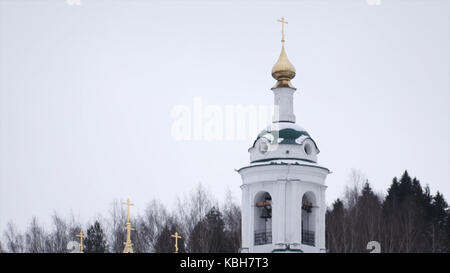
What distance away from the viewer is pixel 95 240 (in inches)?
1964

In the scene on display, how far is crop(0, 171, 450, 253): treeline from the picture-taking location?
156 feet

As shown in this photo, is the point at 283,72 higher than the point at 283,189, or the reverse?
the point at 283,72

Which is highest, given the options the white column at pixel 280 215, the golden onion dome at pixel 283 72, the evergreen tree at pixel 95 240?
the golden onion dome at pixel 283 72

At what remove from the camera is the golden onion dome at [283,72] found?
33125 mm

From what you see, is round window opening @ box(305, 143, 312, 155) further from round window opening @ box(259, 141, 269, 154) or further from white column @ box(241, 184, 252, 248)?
white column @ box(241, 184, 252, 248)

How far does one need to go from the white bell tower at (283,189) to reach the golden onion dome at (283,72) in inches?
5.6

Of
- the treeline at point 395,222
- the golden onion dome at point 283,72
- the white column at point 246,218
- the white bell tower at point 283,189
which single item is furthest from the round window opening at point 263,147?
the treeline at point 395,222

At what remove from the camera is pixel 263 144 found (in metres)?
32.4

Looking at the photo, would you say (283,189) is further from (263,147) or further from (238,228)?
(238,228)

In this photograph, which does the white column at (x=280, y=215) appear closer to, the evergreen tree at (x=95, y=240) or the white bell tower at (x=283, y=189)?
the white bell tower at (x=283, y=189)

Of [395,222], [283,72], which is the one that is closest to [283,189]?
[283,72]

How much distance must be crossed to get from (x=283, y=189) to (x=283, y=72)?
419 cm

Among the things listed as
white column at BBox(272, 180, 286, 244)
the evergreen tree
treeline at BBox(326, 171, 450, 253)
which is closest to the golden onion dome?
Answer: white column at BBox(272, 180, 286, 244)
